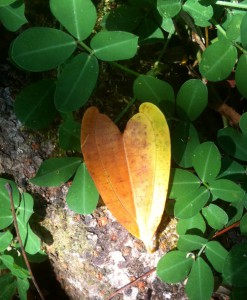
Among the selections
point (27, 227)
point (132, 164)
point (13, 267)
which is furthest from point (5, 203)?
point (132, 164)

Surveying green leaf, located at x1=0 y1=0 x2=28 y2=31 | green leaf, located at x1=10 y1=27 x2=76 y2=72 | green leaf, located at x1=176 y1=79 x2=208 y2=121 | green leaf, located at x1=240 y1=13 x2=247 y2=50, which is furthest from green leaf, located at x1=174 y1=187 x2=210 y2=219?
green leaf, located at x1=0 y1=0 x2=28 y2=31

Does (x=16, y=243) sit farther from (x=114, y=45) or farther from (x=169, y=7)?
(x=169, y=7)

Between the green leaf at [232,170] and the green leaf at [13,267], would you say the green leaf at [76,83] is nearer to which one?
the green leaf at [232,170]

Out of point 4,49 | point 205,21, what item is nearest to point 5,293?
point 4,49

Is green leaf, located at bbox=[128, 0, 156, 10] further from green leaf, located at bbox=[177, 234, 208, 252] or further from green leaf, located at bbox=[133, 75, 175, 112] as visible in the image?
green leaf, located at bbox=[177, 234, 208, 252]

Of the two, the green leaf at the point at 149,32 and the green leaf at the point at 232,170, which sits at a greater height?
the green leaf at the point at 149,32

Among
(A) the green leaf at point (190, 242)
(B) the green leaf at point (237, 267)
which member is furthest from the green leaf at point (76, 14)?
(B) the green leaf at point (237, 267)
